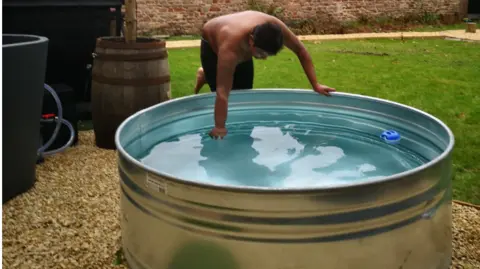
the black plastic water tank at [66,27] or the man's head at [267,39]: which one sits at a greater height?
the man's head at [267,39]

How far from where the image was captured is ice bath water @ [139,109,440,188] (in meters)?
3.99

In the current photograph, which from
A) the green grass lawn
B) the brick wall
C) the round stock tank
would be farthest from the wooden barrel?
the brick wall

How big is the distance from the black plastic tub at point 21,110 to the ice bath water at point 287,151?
816mm

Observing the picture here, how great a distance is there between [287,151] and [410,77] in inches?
177

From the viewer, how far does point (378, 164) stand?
164 inches

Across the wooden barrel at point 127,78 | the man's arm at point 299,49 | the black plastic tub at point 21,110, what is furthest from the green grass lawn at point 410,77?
the black plastic tub at point 21,110

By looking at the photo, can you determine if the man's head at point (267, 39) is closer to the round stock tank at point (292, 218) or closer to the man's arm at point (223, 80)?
the man's arm at point (223, 80)

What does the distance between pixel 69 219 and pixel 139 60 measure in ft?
5.29

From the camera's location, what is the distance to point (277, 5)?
14742 mm

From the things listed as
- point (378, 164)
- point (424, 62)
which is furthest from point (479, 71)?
point (378, 164)

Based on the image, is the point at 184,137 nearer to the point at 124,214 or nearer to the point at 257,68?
the point at 124,214

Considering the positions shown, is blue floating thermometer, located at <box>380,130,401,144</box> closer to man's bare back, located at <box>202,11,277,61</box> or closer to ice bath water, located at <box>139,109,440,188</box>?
ice bath water, located at <box>139,109,440,188</box>

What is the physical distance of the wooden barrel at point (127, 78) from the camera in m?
4.71

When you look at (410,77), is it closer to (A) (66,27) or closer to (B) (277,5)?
(A) (66,27)
